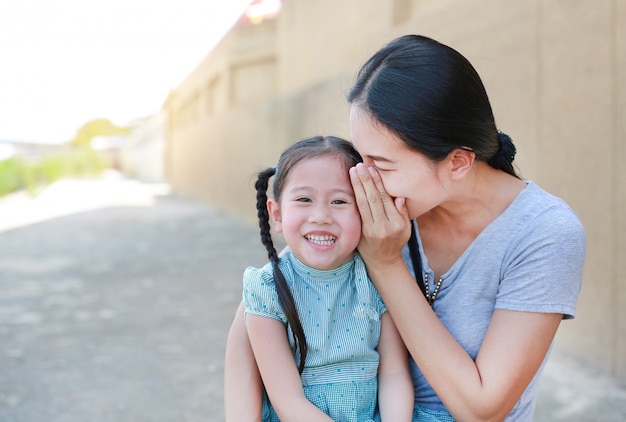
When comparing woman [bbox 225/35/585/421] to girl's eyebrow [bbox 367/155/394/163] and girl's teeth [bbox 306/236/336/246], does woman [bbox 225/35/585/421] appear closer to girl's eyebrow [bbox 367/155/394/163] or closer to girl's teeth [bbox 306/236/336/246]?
girl's eyebrow [bbox 367/155/394/163]

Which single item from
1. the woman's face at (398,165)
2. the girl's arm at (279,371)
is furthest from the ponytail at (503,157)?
the girl's arm at (279,371)

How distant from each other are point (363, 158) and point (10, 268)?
675 cm

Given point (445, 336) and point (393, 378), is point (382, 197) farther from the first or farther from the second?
point (393, 378)

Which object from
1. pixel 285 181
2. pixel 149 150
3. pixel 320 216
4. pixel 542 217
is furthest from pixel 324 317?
pixel 149 150

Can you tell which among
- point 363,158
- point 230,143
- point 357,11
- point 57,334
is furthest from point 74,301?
point 230,143

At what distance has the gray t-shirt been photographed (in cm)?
163

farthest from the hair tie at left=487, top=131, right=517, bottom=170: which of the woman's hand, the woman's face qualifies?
the woman's hand

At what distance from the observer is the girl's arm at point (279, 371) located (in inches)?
67.1

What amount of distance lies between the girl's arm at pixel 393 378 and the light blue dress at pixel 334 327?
0.02 meters

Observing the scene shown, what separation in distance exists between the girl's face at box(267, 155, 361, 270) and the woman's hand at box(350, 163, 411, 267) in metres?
0.07

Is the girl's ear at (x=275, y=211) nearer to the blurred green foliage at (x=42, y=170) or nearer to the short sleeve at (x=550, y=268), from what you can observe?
the short sleeve at (x=550, y=268)

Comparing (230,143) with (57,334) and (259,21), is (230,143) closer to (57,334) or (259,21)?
(259,21)

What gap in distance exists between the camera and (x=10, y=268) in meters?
7.42

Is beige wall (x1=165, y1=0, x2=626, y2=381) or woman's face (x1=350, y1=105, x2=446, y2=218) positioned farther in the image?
beige wall (x1=165, y1=0, x2=626, y2=381)
